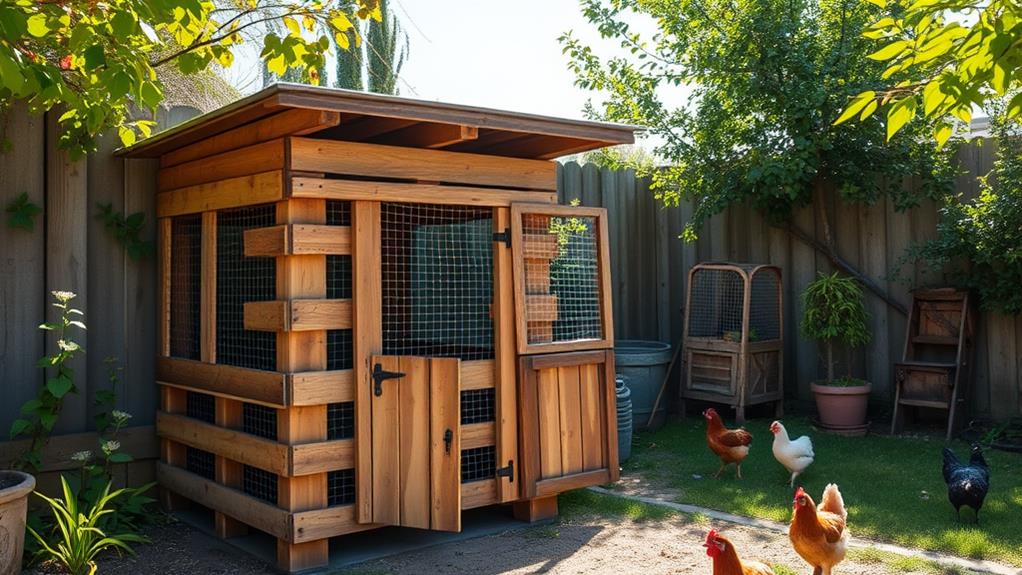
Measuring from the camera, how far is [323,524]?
167 inches

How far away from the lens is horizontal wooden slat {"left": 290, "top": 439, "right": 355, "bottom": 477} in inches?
164

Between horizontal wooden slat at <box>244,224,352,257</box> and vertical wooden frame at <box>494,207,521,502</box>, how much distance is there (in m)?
0.88

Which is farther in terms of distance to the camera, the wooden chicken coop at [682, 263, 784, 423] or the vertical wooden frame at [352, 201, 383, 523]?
the wooden chicken coop at [682, 263, 784, 423]

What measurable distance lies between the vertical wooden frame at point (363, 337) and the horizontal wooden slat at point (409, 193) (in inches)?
3.2

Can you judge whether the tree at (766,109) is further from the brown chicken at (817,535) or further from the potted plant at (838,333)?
the brown chicken at (817,535)

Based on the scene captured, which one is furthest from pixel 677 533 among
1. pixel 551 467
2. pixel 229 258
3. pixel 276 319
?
pixel 229 258

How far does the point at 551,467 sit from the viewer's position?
5.00 metres

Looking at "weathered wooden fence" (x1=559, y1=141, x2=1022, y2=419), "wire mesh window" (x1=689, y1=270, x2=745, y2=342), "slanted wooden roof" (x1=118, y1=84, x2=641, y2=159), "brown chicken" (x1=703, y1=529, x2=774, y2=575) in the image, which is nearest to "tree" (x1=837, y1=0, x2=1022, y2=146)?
"brown chicken" (x1=703, y1=529, x2=774, y2=575)

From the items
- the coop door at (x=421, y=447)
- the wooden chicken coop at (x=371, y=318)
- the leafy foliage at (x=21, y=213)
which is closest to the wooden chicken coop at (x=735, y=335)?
the wooden chicken coop at (x=371, y=318)

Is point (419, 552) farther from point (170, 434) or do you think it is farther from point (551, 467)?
point (170, 434)

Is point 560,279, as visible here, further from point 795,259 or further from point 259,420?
point 795,259

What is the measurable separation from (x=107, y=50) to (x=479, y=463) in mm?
2799

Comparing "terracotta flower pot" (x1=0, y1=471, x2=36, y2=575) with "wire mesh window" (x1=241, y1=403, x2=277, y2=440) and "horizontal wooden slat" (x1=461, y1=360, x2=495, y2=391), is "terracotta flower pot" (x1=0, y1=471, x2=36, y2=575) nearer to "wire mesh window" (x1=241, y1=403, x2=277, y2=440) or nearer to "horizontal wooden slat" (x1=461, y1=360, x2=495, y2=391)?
"wire mesh window" (x1=241, y1=403, x2=277, y2=440)

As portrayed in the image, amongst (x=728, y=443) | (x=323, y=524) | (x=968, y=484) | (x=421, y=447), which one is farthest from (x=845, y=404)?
(x=323, y=524)
